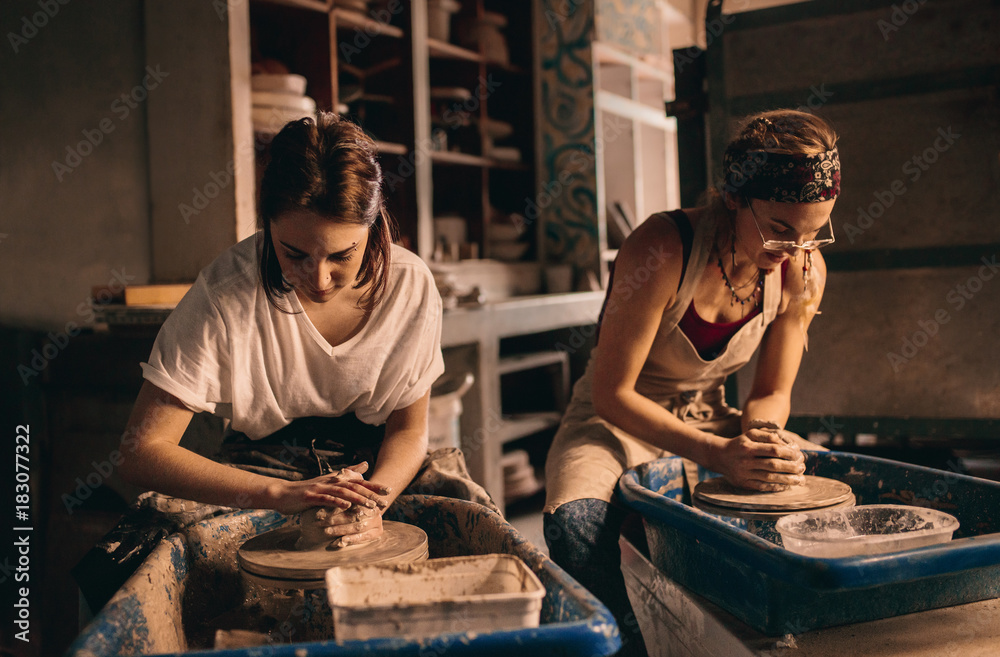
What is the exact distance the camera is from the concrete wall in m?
2.69

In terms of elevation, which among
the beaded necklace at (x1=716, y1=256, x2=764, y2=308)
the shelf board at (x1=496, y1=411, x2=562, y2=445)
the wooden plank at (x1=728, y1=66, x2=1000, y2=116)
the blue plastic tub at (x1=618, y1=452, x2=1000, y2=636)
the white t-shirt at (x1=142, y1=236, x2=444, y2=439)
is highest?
the wooden plank at (x1=728, y1=66, x2=1000, y2=116)

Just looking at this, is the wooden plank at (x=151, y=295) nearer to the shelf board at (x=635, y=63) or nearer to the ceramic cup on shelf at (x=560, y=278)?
the ceramic cup on shelf at (x=560, y=278)

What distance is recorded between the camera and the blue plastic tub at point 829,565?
1228 millimetres

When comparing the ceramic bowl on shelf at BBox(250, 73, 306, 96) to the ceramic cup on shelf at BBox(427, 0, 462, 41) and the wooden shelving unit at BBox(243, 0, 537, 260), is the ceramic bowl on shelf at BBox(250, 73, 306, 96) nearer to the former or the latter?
the wooden shelving unit at BBox(243, 0, 537, 260)

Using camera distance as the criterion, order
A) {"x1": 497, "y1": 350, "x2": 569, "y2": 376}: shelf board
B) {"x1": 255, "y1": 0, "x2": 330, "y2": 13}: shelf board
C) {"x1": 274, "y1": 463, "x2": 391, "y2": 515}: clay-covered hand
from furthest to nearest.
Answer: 1. {"x1": 497, "y1": 350, "x2": 569, "y2": 376}: shelf board
2. {"x1": 255, "y1": 0, "x2": 330, "y2": 13}: shelf board
3. {"x1": 274, "y1": 463, "x2": 391, "y2": 515}: clay-covered hand

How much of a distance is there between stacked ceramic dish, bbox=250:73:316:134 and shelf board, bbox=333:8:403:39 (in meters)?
0.58

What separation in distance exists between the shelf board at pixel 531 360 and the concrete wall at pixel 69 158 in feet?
5.81

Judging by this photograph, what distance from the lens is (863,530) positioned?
1.59m

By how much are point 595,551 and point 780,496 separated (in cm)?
42

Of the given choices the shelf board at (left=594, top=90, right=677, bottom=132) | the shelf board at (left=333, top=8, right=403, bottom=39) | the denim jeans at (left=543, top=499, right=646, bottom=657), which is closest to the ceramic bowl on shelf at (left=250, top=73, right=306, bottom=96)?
the shelf board at (left=333, top=8, right=403, bottom=39)

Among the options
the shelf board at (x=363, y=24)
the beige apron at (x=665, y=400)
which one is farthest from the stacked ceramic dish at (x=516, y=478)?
the shelf board at (x=363, y=24)

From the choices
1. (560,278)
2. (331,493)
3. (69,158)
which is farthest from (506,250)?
(331,493)

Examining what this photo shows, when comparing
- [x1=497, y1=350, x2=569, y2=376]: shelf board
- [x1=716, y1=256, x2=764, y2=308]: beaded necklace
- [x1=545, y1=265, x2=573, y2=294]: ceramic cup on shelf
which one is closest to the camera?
[x1=716, y1=256, x2=764, y2=308]: beaded necklace

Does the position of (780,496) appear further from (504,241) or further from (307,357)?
(504,241)
